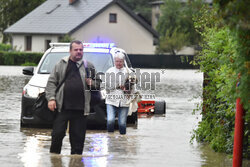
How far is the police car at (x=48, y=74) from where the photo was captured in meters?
13.4

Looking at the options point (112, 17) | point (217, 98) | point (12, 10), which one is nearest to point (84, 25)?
point (112, 17)

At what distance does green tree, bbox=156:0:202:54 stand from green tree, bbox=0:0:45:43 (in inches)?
631

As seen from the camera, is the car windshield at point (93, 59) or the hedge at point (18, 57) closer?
the car windshield at point (93, 59)

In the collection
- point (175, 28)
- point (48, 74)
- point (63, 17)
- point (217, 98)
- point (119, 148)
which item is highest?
point (63, 17)

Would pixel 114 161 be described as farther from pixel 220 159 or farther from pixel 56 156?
pixel 220 159

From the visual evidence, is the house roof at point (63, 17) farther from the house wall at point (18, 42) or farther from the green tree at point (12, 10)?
the green tree at point (12, 10)

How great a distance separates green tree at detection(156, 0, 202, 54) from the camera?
73.4 metres

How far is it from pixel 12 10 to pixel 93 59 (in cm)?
7035

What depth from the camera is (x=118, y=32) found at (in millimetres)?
70000

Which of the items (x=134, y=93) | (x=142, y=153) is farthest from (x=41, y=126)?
(x=142, y=153)

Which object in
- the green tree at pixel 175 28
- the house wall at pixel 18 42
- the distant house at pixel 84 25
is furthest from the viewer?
the green tree at pixel 175 28

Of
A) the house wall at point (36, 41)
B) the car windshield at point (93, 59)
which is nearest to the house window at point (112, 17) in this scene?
the house wall at point (36, 41)

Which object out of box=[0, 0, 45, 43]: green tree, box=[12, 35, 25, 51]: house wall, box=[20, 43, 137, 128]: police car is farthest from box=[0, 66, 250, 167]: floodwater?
box=[0, 0, 45, 43]: green tree

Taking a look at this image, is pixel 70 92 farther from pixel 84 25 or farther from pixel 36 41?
pixel 36 41
